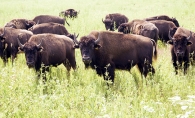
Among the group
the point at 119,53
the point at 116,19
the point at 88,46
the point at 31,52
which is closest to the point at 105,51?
the point at 119,53

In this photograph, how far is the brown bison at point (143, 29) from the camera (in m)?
9.90

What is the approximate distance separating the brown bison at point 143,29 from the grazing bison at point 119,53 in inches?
127

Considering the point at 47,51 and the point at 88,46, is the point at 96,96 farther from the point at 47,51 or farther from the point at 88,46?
the point at 47,51

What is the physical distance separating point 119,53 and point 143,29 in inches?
155

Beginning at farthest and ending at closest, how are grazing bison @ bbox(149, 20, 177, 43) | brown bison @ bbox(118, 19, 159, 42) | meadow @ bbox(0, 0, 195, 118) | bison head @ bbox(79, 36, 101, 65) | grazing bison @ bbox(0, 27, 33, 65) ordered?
grazing bison @ bbox(149, 20, 177, 43), brown bison @ bbox(118, 19, 159, 42), grazing bison @ bbox(0, 27, 33, 65), bison head @ bbox(79, 36, 101, 65), meadow @ bbox(0, 0, 195, 118)

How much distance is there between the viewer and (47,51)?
22.5ft

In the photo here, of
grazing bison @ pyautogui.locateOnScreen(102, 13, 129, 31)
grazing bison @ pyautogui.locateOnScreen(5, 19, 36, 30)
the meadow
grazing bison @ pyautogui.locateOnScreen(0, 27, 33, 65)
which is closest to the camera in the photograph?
the meadow

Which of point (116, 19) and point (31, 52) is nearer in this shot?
point (31, 52)

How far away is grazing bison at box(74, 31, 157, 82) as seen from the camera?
628cm

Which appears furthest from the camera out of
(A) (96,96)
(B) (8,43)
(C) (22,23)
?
(C) (22,23)

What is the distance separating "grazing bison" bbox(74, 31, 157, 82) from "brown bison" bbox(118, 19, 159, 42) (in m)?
3.23

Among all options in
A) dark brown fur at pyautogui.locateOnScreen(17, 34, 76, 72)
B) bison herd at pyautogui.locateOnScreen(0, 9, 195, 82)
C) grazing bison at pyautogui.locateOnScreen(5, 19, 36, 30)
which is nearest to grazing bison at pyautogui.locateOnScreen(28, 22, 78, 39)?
grazing bison at pyautogui.locateOnScreen(5, 19, 36, 30)

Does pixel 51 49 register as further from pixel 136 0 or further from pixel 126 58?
pixel 136 0

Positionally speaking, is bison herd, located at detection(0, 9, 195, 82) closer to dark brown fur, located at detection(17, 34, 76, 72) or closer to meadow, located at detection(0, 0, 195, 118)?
dark brown fur, located at detection(17, 34, 76, 72)
